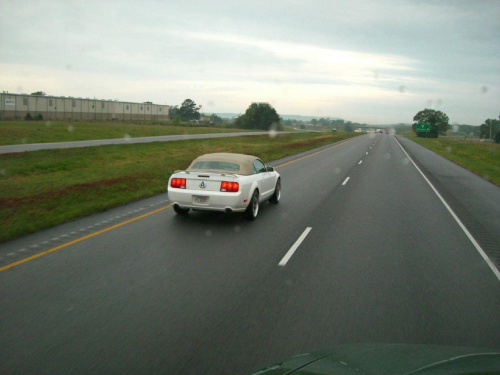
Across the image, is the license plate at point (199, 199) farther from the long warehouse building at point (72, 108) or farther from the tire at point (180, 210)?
the long warehouse building at point (72, 108)

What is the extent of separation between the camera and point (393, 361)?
2.83 meters

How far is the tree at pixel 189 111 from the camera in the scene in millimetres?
194625

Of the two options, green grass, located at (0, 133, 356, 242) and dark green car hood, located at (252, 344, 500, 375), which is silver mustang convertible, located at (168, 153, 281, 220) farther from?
dark green car hood, located at (252, 344, 500, 375)

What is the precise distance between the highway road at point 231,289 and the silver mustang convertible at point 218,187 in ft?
1.34

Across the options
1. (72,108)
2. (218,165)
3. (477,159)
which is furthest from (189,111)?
(218,165)

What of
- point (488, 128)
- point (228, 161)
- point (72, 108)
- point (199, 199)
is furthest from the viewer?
point (488, 128)

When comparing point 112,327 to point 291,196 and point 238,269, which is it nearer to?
point 238,269

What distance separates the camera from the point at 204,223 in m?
9.98

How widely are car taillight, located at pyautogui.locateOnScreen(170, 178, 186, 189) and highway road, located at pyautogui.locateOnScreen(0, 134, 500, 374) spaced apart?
760 mm

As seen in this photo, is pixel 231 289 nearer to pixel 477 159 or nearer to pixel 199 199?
pixel 199 199

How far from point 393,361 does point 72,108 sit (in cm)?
10135

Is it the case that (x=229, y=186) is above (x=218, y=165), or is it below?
below

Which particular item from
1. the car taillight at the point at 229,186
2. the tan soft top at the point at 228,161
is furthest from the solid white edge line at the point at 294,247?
the tan soft top at the point at 228,161

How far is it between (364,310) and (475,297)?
1622 mm
